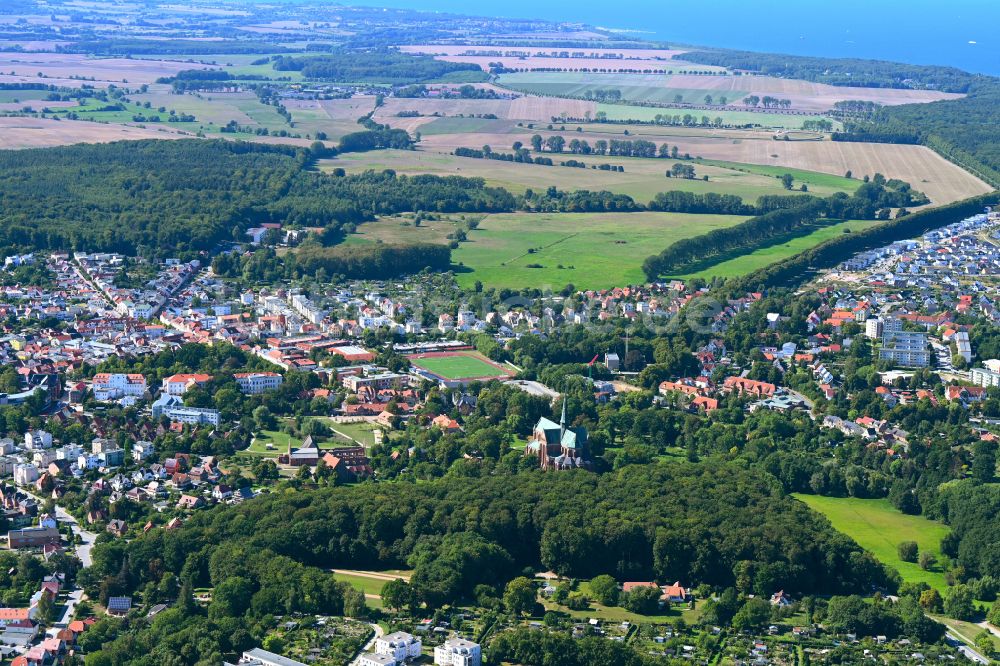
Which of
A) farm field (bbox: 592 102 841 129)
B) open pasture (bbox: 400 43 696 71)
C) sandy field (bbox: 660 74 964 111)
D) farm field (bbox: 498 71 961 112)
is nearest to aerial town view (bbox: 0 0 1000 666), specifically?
farm field (bbox: 592 102 841 129)

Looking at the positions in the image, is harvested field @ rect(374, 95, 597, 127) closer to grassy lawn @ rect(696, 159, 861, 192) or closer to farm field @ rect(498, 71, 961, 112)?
farm field @ rect(498, 71, 961, 112)

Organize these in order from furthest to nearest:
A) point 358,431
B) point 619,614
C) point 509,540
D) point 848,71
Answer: point 848,71, point 358,431, point 509,540, point 619,614

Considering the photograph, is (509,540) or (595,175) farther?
(595,175)

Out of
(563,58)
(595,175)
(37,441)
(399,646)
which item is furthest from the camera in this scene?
(563,58)

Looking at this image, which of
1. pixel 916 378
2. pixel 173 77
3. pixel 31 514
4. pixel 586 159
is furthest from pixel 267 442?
pixel 173 77

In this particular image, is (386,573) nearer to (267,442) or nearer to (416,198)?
(267,442)

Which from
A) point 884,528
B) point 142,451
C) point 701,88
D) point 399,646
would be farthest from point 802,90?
point 399,646

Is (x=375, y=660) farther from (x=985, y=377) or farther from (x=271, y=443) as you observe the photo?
(x=985, y=377)
